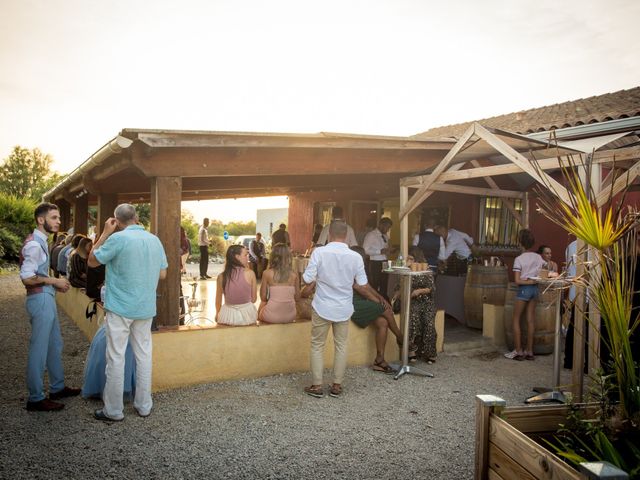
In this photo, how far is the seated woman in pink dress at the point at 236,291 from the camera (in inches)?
195

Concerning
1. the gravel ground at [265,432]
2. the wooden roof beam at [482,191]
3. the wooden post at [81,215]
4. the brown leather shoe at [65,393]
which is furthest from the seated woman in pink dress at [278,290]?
the wooden post at [81,215]

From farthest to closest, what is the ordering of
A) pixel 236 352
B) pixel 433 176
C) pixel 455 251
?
pixel 455 251 → pixel 433 176 → pixel 236 352

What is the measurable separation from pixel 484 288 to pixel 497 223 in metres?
2.71

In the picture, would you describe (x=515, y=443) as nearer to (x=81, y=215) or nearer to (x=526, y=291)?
(x=526, y=291)

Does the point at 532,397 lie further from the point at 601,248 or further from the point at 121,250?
the point at 121,250

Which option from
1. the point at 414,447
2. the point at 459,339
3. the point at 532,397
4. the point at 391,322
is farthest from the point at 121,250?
the point at 459,339

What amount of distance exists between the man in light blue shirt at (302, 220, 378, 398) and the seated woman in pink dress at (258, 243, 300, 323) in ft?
2.46

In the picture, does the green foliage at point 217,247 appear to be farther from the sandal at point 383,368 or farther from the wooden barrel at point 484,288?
the sandal at point 383,368

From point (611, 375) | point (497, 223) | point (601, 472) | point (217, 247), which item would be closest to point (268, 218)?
point (217, 247)

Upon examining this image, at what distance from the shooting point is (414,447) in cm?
343

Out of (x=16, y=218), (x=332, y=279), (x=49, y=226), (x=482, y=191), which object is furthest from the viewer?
(x=16, y=218)

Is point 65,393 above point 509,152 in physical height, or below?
below

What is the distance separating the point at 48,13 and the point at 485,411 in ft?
29.6

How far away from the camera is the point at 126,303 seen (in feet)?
11.9
